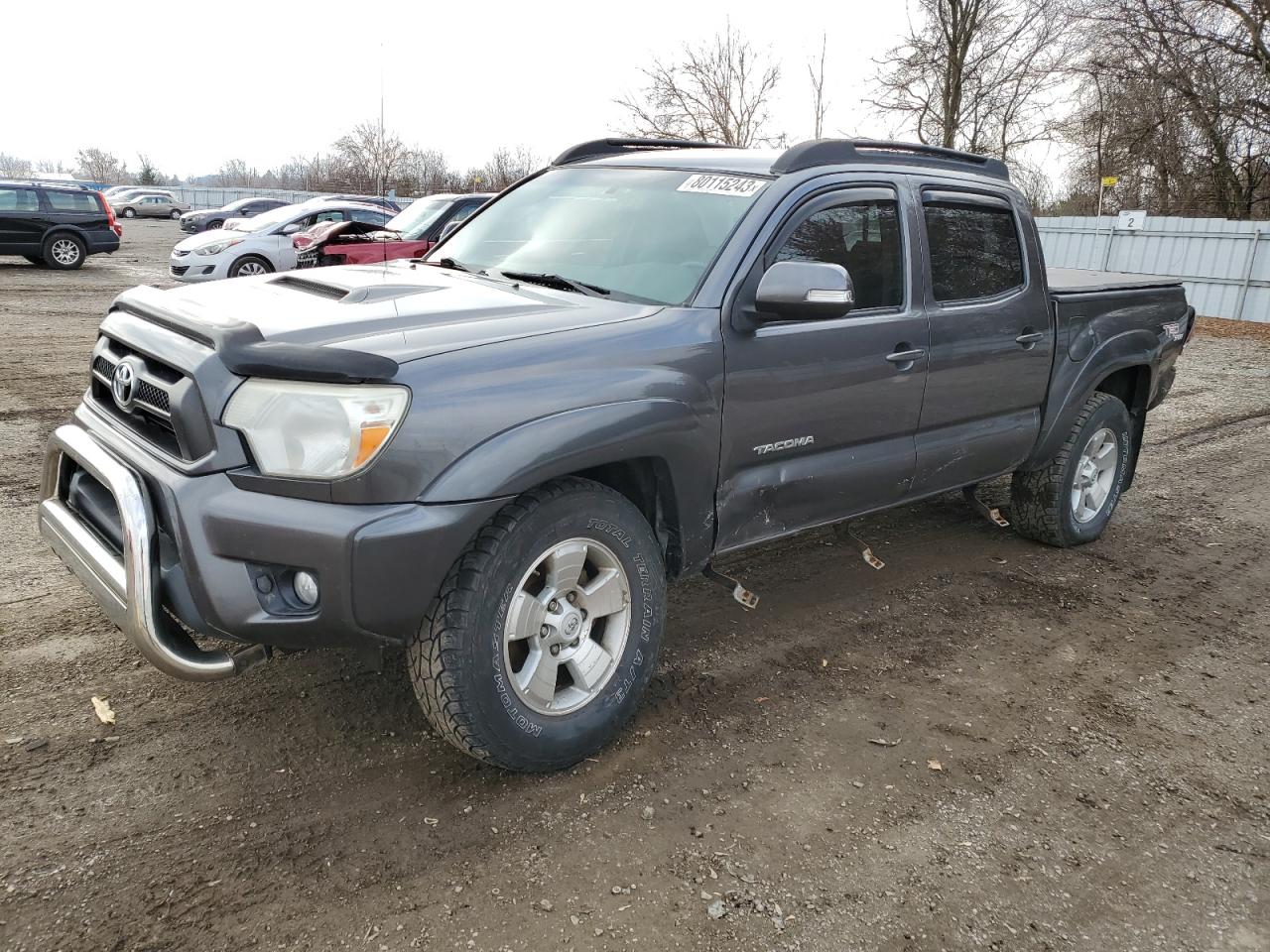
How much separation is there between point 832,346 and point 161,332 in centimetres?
228

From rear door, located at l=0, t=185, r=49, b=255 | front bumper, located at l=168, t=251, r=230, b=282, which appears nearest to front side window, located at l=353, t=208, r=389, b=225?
front bumper, located at l=168, t=251, r=230, b=282

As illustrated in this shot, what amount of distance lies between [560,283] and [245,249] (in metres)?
13.3

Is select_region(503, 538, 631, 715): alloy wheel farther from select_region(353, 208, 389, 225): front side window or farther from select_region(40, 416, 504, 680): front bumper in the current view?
select_region(353, 208, 389, 225): front side window

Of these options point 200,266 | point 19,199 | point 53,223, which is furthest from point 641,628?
point 19,199

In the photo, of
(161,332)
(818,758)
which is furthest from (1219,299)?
(161,332)

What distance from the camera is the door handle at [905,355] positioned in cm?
386

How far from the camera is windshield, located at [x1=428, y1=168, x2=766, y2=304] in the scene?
3482 mm

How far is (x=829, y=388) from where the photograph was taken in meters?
3.64

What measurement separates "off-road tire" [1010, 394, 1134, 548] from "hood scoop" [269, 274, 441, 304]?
3381mm

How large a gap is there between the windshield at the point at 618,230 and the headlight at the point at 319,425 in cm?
120

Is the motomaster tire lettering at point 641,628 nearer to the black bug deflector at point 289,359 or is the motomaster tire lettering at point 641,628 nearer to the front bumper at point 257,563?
the front bumper at point 257,563

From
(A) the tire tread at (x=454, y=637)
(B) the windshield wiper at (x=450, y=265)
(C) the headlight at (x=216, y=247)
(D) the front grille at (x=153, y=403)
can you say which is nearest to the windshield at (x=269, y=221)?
(C) the headlight at (x=216, y=247)

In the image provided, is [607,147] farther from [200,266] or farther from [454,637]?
[200,266]

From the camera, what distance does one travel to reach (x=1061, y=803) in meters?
3.07
